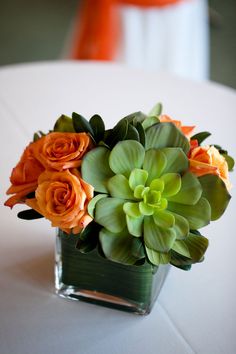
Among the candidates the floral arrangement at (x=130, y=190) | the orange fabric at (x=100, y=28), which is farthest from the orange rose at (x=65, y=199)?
the orange fabric at (x=100, y=28)

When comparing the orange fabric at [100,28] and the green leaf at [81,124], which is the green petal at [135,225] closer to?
the green leaf at [81,124]

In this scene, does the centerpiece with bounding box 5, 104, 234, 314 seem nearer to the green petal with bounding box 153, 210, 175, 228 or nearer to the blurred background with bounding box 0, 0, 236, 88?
the green petal with bounding box 153, 210, 175, 228

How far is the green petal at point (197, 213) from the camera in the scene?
0.63 meters

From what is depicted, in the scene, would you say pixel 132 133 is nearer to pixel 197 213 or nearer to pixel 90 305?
pixel 197 213

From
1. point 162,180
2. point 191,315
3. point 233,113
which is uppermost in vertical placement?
point 162,180

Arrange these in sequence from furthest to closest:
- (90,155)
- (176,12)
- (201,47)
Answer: (201,47), (176,12), (90,155)

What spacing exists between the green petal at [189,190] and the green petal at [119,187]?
2.3 inches

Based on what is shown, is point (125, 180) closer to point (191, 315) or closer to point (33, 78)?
point (191, 315)

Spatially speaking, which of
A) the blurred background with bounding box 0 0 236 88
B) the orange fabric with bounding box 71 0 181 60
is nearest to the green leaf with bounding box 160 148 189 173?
the orange fabric with bounding box 71 0 181 60

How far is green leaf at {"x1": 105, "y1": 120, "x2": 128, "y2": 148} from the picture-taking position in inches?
25.2

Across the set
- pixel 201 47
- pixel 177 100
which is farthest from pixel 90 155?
pixel 201 47

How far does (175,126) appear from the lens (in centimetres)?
65

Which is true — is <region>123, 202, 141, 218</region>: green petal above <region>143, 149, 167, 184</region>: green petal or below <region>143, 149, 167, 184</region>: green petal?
below

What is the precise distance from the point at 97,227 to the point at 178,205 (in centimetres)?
10
